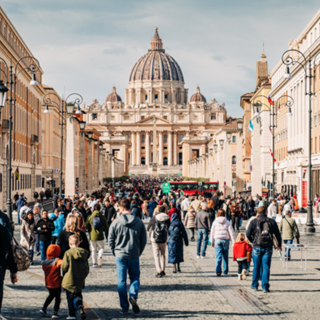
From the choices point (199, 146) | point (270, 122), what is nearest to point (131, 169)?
point (199, 146)

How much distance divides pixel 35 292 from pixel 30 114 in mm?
41270

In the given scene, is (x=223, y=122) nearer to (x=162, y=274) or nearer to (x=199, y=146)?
(x=199, y=146)

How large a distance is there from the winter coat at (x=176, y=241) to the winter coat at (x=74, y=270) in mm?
4480

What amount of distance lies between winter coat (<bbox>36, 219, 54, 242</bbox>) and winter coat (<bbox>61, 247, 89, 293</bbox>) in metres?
5.51

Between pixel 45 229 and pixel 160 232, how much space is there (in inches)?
113

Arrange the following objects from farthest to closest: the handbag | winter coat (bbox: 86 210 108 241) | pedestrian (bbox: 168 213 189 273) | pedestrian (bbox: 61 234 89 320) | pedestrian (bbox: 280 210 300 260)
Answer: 1. pedestrian (bbox: 280 210 300 260)
2. winter coat (bbox: 86 210 108 241)
3. pedestrian (bbox: 168 213 189 273)
4. pedestrian (bbox: 61 234 89 320)
5. the handbag

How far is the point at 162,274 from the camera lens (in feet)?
39.7

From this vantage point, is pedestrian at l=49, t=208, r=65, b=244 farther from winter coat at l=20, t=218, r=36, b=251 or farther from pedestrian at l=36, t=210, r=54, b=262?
pedestrian at l=36, t=210, r=54, b=262

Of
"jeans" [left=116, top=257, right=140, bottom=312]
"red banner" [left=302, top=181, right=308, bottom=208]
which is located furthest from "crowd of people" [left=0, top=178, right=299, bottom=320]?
"red banner" [left=302, top=181, right=308, bottom=208]

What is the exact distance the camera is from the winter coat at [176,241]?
1273 cm

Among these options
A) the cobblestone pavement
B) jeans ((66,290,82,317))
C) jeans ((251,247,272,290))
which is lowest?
the cobblestone pavement

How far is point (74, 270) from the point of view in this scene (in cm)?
833

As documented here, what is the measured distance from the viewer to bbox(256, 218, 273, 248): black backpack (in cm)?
1062

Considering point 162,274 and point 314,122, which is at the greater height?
point 314,122
